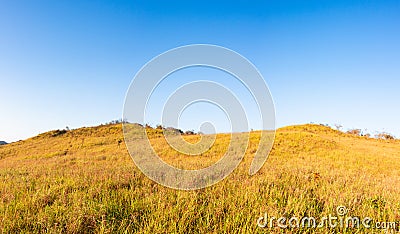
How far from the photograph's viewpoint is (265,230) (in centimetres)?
306

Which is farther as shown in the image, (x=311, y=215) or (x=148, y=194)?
(x=148, y=194)

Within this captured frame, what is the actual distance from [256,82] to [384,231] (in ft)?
15.2

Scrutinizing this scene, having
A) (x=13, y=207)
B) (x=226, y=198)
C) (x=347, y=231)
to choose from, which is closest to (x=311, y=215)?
(x=347, y=231)

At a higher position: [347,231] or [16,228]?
[347,231]

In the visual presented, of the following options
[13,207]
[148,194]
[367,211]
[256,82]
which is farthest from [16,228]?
[256,82]

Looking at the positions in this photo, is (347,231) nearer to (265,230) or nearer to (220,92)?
(265,230)

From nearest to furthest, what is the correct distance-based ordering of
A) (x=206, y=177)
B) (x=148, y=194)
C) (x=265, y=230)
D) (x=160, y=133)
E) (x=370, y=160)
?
(x=265, y=230) → (x=148, y=194) → (x=206, y=177) → (x=370, y=160) → (x=160, y=133)

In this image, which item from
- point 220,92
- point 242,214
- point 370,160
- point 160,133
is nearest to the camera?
point 242,214

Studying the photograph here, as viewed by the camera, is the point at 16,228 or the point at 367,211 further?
the point at 367,211

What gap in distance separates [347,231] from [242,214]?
1531mm

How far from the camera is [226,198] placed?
4.12 meters

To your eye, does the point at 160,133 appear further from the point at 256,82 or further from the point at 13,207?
the point at 13,207

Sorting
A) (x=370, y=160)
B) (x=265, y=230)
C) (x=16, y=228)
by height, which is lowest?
(x=16, y=228)

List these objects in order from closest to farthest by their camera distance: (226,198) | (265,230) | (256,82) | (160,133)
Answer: (265,230) < (226,198) < (256,82) < (160,133)
